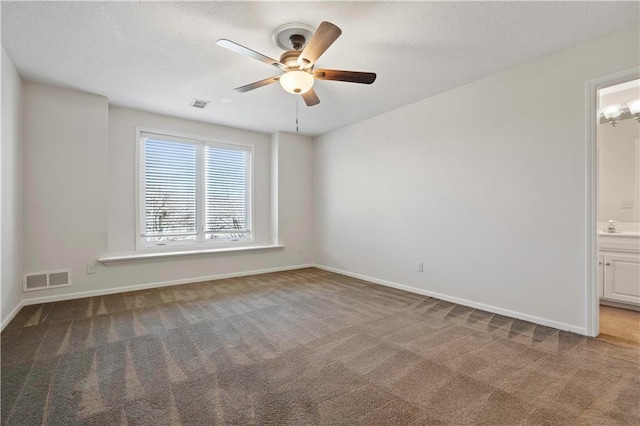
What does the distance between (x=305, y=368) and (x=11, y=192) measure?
3548 mm

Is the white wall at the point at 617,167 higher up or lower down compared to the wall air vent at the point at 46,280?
higher up

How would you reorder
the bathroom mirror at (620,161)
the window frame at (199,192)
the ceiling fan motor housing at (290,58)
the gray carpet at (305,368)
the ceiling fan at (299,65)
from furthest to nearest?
the window frame at (199,192) < the bathroom mirror at (620,161) < the ceiling fan motor housing at (290,58) < the ceiling fan at (299,65) < the gray carpet at (305,368)

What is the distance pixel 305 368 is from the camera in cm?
215

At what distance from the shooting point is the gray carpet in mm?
1672

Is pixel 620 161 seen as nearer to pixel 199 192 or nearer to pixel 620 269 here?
pixel 620 269

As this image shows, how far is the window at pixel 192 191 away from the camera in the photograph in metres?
4.67

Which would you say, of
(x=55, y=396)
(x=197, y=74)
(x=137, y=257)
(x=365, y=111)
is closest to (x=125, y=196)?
(x=137, y=257)

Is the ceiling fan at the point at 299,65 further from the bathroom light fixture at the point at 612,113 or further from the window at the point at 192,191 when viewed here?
Result: the bathroom light fixture at the point at 612,113

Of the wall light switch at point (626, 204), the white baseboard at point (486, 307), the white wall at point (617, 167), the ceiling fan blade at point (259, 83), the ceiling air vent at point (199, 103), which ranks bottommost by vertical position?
the white baseboard at point (486, 307)

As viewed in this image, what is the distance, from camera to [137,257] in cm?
423

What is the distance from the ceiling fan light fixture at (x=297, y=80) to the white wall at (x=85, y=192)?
302 cm

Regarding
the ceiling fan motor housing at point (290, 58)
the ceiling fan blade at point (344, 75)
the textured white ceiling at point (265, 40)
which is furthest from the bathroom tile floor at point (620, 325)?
the ceiling fan motor housing at point (290, 58)

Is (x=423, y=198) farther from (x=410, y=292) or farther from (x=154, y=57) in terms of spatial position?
(x=154, y=57)

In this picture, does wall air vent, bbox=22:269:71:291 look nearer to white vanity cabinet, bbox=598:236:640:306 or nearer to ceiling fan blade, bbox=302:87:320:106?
ceiling fan blade, bbox=302:87:320:106
